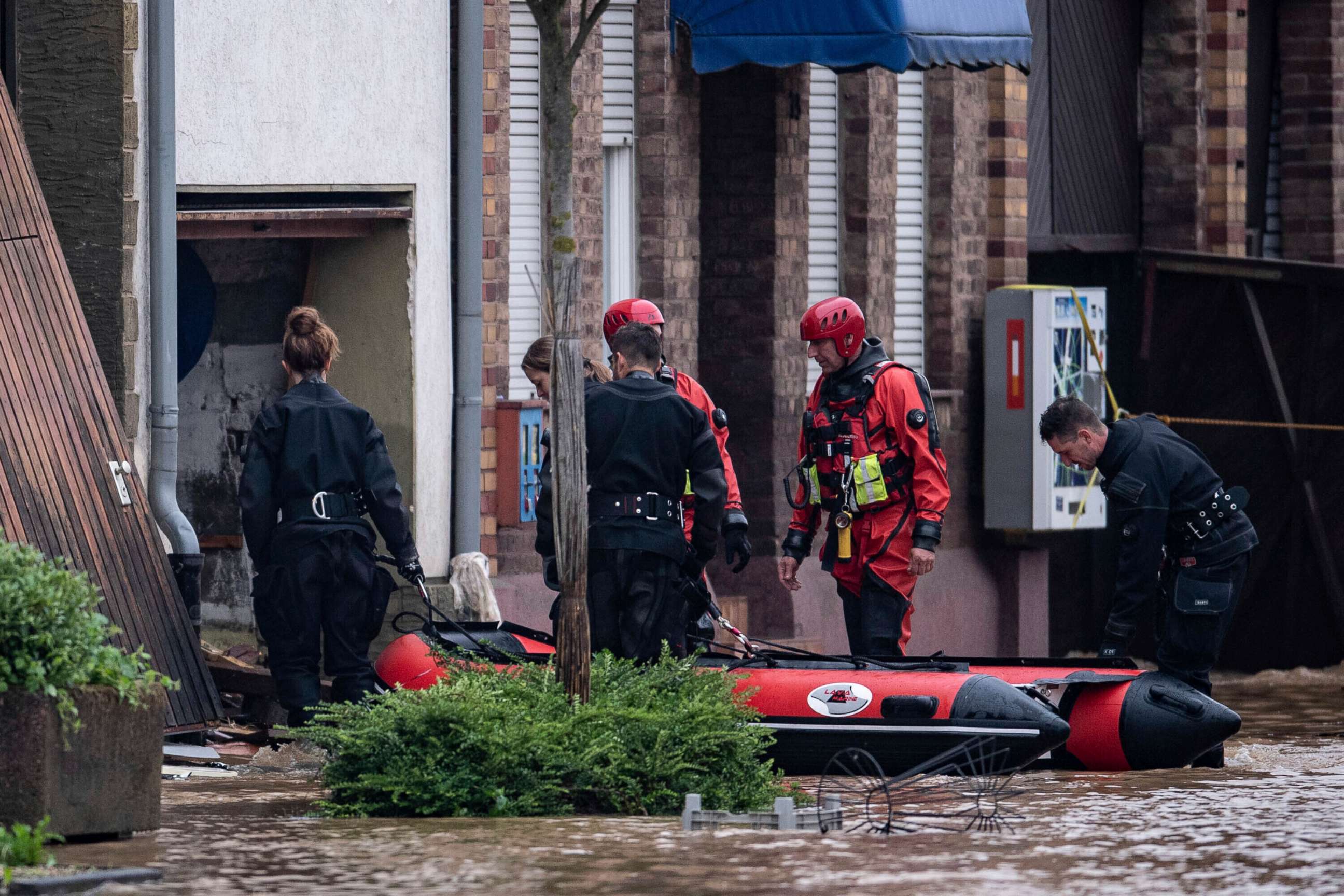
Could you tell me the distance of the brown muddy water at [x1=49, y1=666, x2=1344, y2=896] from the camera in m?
6.84

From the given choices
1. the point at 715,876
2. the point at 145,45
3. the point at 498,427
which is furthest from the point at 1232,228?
the point at 715,876

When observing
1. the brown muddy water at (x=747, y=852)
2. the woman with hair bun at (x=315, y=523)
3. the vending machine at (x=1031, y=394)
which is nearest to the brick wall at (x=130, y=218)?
the woman with hair bun at (x=315, y=523)

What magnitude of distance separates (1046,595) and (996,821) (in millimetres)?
8863

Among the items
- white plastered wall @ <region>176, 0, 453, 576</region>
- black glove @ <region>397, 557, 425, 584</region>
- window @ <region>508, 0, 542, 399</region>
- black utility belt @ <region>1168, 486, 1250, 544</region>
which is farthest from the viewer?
window @ <region>508, 0, 542, 399</region>

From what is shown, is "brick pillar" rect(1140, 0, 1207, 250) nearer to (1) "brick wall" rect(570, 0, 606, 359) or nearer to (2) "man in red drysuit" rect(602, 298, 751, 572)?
(1) "brick wall" rect(570, 0, 606, 359)

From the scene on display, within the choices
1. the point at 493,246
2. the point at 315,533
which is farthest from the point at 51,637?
the point at 493,246

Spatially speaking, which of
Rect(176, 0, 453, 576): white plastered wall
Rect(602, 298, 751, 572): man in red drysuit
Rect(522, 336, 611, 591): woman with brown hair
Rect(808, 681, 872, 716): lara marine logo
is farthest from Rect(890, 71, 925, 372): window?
Rect(808, 681, 872, 716): lara marine logo

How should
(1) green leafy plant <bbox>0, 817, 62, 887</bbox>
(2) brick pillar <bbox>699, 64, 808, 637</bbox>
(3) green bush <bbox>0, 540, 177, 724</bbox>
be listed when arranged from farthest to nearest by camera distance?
(2) brick pillar <bbox>699, 64, 808, 637</bbox>, (3) green bush <bbox>0, 540, 177, 724</bbox>, (1) green leafy plant <bbox>0, 817, 62, 887</bbox>

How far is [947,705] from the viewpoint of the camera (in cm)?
950

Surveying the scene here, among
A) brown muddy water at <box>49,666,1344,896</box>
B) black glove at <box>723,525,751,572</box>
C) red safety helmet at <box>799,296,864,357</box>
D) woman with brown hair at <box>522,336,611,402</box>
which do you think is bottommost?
brown muddy water at <box>49,666,1344,896</box>

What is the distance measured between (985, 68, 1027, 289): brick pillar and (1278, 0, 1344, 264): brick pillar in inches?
156

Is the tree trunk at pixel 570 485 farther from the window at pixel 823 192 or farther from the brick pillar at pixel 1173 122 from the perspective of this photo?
the brick pillar at pixel 1173 122

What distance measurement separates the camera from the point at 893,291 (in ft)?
51.4

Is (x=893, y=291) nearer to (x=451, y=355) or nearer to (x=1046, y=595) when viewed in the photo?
(x=1046, y=595)
